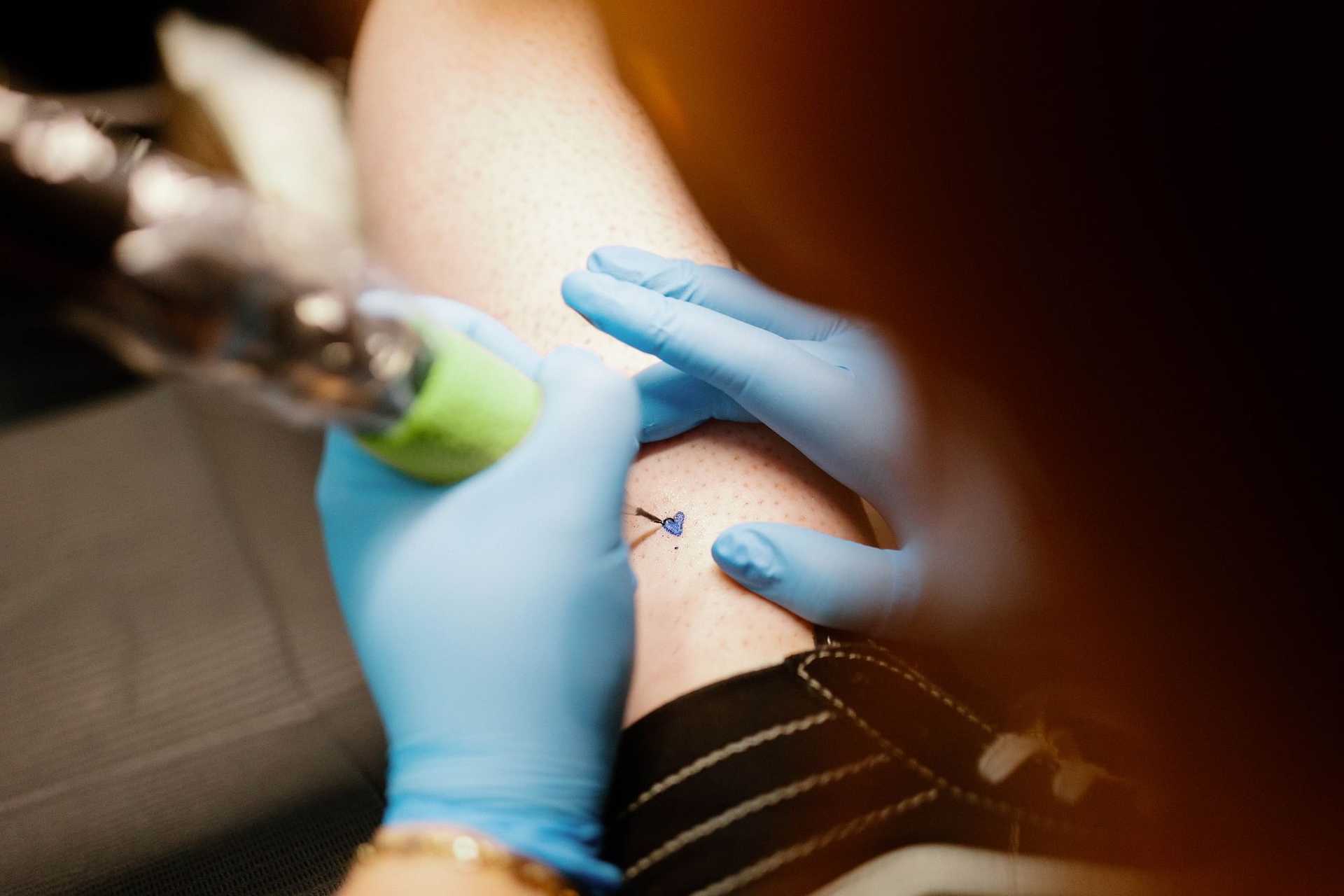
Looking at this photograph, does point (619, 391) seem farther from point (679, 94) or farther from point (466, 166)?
point (679, 94)

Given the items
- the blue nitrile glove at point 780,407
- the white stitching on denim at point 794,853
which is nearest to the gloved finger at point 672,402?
the blue nitrile glove at point 780,407

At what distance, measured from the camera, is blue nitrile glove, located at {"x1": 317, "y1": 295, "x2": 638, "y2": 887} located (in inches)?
24.8

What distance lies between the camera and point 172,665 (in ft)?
3.48

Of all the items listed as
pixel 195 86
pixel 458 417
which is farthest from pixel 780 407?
pixel 195 86

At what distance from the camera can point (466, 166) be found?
0.95m

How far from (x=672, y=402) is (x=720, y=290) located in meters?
0.13

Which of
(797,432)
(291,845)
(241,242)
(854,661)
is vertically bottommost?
(291,845)

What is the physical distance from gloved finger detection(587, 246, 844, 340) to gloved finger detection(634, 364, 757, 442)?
0.09 metres

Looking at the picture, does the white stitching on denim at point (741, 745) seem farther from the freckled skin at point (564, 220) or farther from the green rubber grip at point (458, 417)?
the green rubber grip at point (458, 417)

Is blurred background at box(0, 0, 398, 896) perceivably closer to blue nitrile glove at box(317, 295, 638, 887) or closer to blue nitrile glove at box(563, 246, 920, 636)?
blue nitrile glove at box(317, 295, 638, 887)

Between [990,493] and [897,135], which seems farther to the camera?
[990,493]

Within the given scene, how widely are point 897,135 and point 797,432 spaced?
0.33 meters

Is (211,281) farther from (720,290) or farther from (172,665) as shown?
(172,665)

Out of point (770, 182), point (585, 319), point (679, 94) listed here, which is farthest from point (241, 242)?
point (679, 94)
